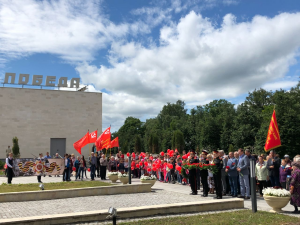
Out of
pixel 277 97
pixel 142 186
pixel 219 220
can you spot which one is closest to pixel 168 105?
pixel 277 97

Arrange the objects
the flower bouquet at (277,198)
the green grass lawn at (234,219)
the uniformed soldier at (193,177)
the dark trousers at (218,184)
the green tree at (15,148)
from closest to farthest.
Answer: the green grass lawn at (234,219), the flower bouquet at (277,198), the dark trousers at (218,184), the uniformed soldier at (193,177), the green tree at (15,148)

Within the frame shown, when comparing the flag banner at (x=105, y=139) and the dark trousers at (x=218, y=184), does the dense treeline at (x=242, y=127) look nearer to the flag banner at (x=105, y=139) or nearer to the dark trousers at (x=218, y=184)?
the flag banner at (x=105, y=139)

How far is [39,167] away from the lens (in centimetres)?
2275

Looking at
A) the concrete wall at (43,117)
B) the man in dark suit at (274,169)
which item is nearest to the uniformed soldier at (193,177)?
the man in dark suit at (274,169)

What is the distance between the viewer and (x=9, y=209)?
10594mm

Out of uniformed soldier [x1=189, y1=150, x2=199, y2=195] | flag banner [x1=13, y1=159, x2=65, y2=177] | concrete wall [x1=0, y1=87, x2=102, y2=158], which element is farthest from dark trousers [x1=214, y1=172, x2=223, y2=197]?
concrete wall [x1=0, y1=87, x2=102, y2=158]

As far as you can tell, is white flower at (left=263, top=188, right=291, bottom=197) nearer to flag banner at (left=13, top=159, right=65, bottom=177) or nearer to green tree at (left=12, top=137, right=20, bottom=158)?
flag banner at (left=13, top=159, right=65, bottom=177)

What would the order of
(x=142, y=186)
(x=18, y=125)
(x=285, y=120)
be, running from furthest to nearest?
1. (x=18, y=125)
2. (x=285, y=120)
3. (x=142, y=186)

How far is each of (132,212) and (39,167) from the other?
16047 millimetres

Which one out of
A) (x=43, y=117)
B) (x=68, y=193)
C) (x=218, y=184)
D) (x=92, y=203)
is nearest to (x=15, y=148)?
(x=43, y=117)

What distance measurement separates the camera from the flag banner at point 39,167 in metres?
23.0

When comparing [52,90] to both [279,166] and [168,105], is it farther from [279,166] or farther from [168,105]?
[168,105]

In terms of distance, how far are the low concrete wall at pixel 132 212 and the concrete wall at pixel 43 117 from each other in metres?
38.3

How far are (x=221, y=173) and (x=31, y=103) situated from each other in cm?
3754
